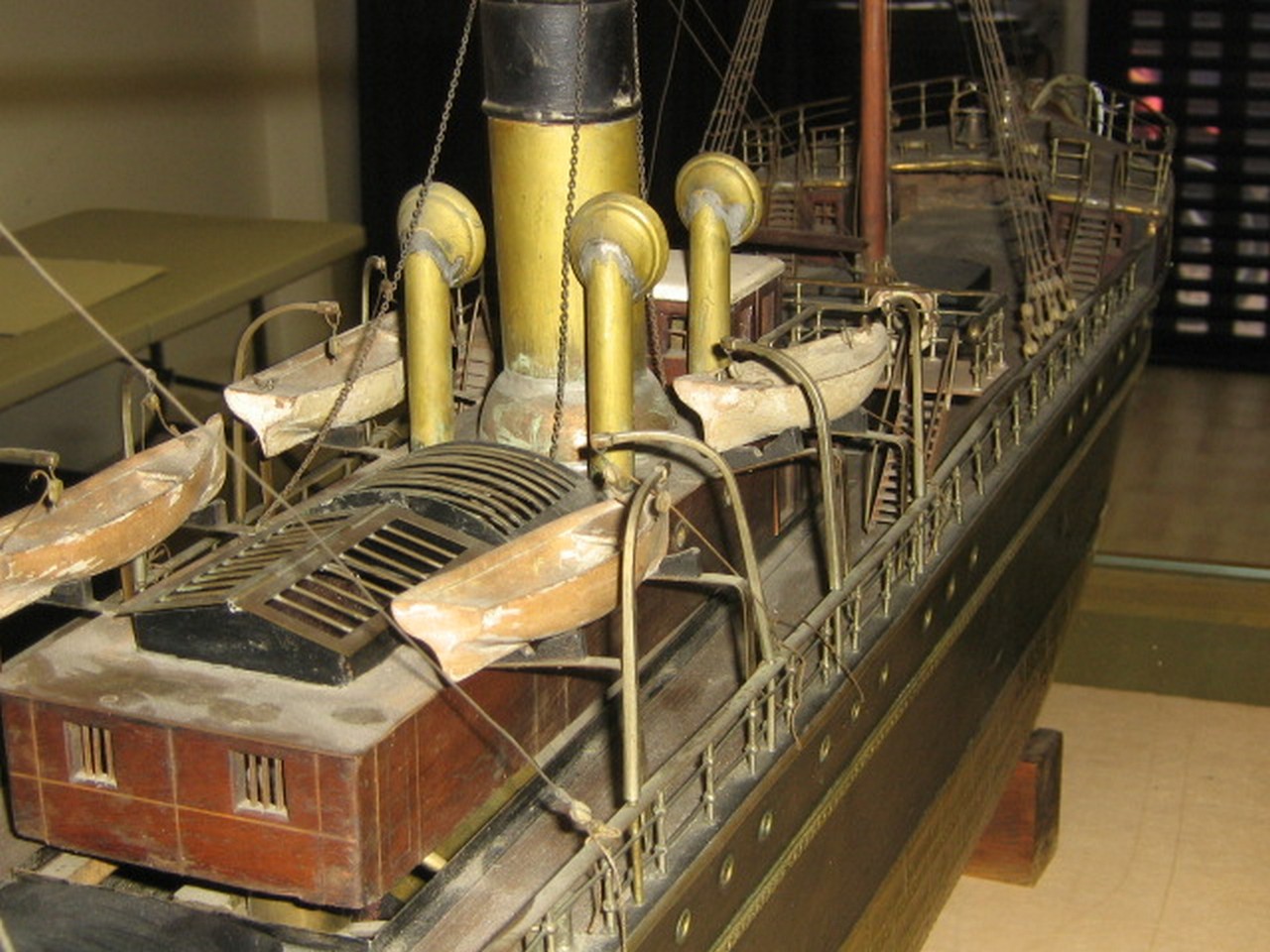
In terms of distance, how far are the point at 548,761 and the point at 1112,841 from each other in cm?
445

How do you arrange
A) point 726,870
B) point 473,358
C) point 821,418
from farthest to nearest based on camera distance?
point 473,358 → point 821,418 → point 726,870

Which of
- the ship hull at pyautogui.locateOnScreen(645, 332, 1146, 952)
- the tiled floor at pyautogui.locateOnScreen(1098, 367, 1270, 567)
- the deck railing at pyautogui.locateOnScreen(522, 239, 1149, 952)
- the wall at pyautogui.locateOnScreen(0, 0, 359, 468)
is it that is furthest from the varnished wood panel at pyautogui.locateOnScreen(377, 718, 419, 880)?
the tiled floor at pyautogui.locateOnScreen(1098, 367, 1270, 567)

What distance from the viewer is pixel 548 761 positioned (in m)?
6.02

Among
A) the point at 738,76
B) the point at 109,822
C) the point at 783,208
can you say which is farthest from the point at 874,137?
the point at 109,822

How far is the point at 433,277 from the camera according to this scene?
22.0 ft

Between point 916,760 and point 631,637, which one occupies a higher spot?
point 631,637

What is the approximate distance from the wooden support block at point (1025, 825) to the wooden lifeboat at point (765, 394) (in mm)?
2826

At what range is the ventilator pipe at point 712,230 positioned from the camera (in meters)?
7.15

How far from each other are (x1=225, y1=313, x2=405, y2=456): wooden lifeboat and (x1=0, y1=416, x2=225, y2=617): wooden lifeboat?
1.95 ft

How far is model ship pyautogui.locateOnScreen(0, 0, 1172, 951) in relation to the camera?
17.0ft

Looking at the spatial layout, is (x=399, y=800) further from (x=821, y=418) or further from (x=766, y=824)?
(x=821, y=418)

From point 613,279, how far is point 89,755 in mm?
2166

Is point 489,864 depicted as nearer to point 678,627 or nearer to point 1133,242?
point 678,627

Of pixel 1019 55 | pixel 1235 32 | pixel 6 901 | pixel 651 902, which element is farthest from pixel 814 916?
pixel 1235 32
